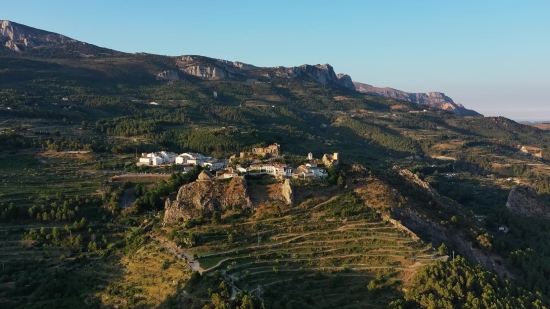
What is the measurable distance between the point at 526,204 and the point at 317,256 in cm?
5230

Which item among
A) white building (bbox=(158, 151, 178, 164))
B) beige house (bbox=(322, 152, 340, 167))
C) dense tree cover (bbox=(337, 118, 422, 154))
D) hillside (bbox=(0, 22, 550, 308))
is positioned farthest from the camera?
dense tree cover (bbox=(337, 118, 422, 154))

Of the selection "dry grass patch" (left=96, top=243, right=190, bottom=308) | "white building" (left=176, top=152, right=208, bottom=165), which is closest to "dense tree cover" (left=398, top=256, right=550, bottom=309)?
"dry grass patch" (left=96, top=243, right=190, bottom=308)

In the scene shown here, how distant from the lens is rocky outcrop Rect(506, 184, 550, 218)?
2958 inches

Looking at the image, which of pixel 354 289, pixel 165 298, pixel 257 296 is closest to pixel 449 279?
pixel 354 289

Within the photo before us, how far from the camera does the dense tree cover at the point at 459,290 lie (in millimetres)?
34219

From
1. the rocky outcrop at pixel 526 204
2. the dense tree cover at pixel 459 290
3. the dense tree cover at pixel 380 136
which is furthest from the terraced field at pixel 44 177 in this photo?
the dense tree cover at pixel 380 136

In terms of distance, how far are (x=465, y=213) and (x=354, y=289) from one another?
27.7 meters

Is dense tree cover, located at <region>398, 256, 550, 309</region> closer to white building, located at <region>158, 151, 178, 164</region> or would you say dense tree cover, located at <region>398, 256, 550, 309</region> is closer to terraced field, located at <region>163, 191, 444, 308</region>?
terraced field, located at <region>163, 191, 444, 308</region>

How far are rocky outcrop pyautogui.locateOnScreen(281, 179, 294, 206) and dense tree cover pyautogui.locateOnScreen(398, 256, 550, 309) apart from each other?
14070mm

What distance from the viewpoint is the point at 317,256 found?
39688 millimetres

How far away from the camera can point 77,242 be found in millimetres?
48000

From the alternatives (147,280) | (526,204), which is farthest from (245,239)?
(526,204)

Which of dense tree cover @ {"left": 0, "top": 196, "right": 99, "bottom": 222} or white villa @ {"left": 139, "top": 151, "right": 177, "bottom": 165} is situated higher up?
white villa @ {"left": 139, "top": 151, "right": 177, "bottom": 165}

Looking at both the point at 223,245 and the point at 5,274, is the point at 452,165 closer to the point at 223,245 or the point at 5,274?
the point at 223,245
